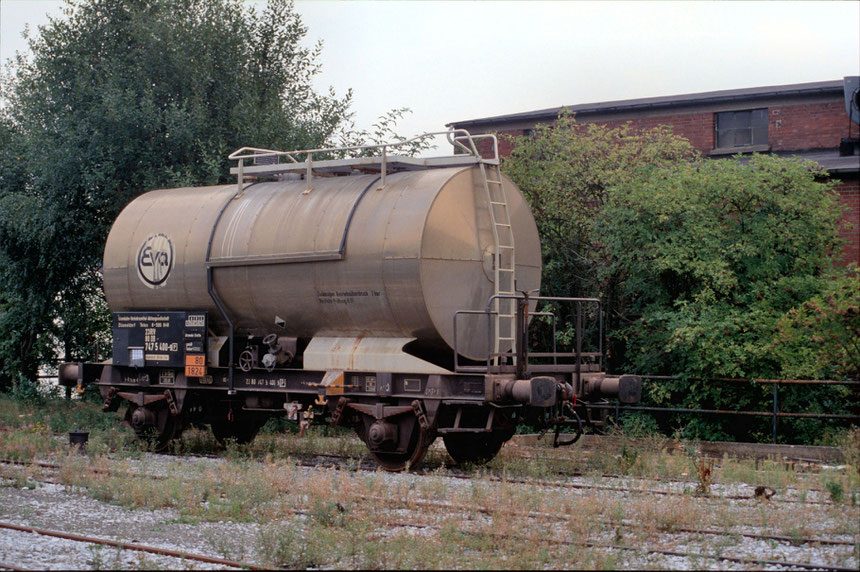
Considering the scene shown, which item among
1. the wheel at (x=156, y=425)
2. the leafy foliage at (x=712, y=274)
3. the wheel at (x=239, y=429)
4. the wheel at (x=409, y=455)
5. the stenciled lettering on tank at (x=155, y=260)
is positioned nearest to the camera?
the wheel at (x=409, y=455)

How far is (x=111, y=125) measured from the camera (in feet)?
71.7

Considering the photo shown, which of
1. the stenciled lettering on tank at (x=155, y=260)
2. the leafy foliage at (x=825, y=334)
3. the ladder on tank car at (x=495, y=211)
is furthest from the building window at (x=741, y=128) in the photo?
the stenciled lettering on tank at (x=155, y=260)

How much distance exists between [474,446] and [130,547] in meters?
6.82

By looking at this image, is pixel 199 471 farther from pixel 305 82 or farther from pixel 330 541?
pixel 305 82

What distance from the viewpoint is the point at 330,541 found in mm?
8531

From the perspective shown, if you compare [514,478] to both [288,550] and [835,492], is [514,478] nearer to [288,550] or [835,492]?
[835,492]

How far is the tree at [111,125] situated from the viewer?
21906 mm

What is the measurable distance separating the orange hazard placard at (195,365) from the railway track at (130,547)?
607 centimetres

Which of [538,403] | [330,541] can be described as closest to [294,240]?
[538,403]

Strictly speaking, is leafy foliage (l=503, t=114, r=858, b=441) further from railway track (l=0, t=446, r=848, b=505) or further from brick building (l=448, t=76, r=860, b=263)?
brick building (l=448, t=76, r=860, b=263)

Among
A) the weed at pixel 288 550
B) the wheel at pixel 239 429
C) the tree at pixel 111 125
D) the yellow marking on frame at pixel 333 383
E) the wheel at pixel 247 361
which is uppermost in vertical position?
the tree at pixel 111 125

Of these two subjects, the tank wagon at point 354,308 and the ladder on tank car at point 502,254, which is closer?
the tank wagon at point 354,308

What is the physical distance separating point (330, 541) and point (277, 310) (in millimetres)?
6821

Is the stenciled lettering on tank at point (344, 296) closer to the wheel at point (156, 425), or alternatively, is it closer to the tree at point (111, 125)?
the wheel at point (156, 425)
